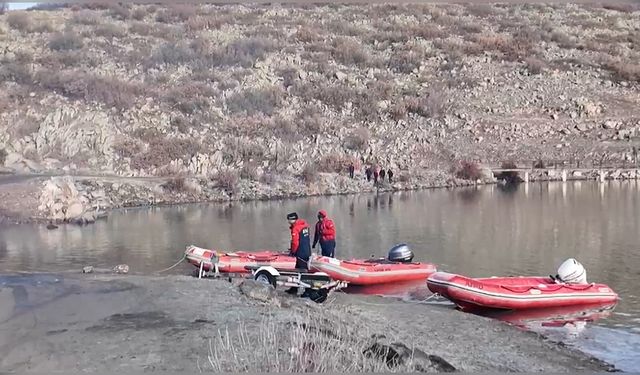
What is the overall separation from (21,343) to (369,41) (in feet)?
159

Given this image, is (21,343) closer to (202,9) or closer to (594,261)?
(594,261)

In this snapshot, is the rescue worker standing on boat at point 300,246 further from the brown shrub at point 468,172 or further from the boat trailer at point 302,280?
the brown shrub at point 468,172

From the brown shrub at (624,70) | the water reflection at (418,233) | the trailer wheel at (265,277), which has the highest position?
the brown shrub at (624,70)

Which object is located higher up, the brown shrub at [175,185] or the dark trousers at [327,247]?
the dark trousers at [327,247]

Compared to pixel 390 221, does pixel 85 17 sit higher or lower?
higher

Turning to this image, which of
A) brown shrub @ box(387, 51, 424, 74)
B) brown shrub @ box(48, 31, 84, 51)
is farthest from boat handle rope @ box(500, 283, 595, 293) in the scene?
brown shrub @ box(48, 31, 84, 51)

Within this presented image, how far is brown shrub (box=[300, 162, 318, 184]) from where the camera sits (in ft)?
131

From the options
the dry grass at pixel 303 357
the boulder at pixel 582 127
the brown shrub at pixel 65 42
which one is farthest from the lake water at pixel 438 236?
the brown shrub at pixel 65 42

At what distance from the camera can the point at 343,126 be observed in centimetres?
4694

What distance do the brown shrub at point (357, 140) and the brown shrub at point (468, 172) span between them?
4.98 metres

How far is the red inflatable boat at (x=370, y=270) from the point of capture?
17766mm

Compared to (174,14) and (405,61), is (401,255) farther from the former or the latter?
(174,14)

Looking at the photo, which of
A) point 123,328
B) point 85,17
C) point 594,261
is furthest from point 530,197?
point 85,17

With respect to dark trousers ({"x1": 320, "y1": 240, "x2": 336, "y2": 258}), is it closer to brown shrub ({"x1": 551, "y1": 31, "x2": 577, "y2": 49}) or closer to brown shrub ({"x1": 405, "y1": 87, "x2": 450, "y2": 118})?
brown shrub ({"x1": 405, "y1": 87, "x2": 450, "y2": 118})
